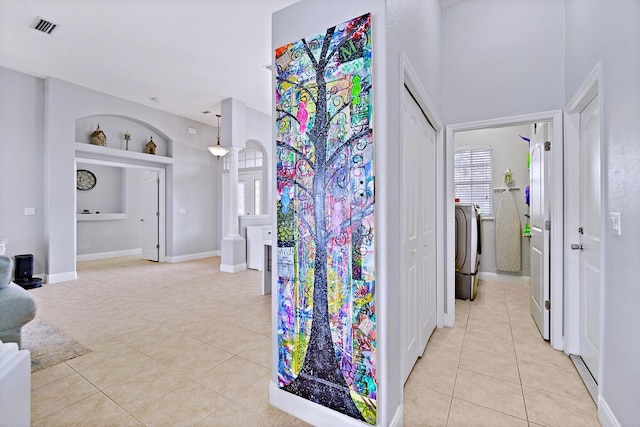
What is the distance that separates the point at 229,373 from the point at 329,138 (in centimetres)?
174

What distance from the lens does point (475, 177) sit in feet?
15.6

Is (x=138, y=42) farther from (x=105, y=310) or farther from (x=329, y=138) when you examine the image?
(x=329, y=138)

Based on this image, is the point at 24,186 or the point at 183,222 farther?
the point at 183,222

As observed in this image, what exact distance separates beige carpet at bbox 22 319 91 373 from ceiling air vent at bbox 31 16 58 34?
10.3 feet

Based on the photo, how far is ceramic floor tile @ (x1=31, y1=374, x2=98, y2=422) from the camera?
1.68 metres

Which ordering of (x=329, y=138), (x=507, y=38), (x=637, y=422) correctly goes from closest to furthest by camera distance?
(x=637, y=422), (x=329, y=138), (x=507, y=38)

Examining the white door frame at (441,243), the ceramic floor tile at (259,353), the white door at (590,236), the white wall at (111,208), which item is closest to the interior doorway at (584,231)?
the white door at (590,236)

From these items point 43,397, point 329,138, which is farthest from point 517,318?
point 43,397

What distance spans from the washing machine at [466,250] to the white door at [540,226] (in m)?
Answer: 0.66

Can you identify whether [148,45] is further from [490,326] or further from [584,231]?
[490,326]

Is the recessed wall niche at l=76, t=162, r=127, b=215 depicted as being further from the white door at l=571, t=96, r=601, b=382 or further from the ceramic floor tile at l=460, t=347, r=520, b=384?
the white door at l=571, t=96, r=601, b=382

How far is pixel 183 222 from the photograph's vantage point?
6422 millimetres

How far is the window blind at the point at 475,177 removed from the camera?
4.67 meters

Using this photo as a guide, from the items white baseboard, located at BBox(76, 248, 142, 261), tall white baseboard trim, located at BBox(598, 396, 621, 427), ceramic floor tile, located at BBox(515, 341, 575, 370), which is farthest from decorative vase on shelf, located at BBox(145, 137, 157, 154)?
tall white baseboard trim, located at BBox(598, 396, 621, 427)
